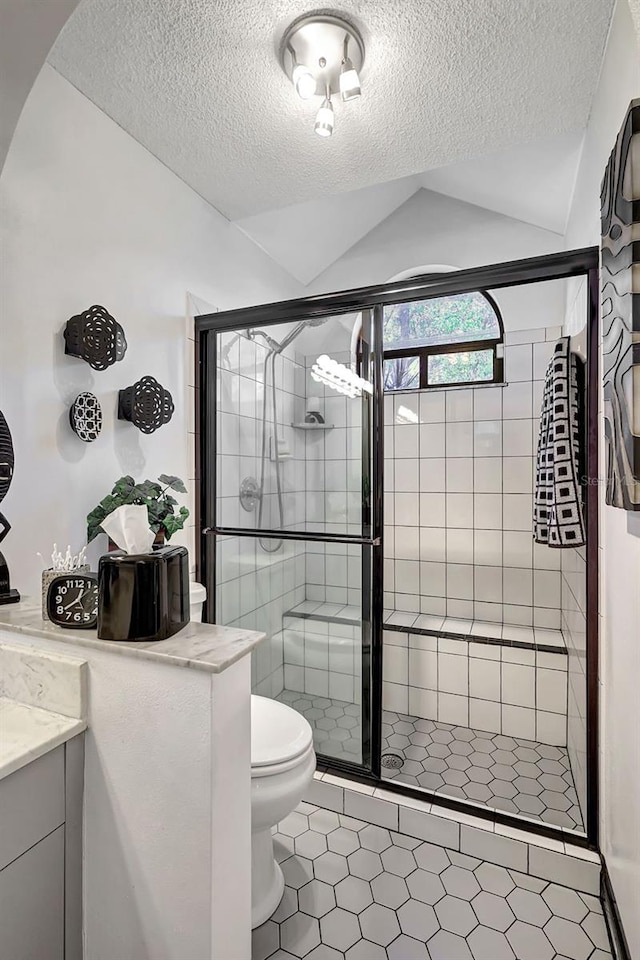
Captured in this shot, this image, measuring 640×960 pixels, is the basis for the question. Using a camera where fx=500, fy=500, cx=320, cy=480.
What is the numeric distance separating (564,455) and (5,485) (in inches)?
68.3

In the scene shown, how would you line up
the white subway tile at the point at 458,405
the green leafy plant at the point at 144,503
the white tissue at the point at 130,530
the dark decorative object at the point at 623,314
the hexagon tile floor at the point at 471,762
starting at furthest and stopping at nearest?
the white subway tile at the point at 458,405
the hexagon tile floor at the point at 471,762
the green leafy plant at the point at 144,503
the white tissue at the point at 130,530
the dark decorative object at the point at 623,314

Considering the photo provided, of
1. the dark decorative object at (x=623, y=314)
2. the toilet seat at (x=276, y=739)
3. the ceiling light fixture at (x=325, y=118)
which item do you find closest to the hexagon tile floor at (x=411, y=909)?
the toilet seat at (x=276, y=739)

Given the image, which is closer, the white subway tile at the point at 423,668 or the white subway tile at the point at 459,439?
the white subway tile at the point at 423,668

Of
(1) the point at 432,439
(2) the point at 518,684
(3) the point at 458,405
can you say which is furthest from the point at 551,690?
(3) the point at 458,405

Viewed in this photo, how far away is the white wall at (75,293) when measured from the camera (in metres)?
1.48

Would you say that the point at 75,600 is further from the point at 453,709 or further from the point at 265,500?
the point at 453,709

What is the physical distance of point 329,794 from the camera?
1.92 metres

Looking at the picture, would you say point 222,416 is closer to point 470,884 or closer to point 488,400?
point 488,400

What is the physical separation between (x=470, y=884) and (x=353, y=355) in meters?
1.83

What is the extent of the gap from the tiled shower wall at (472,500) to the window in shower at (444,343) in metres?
0.08

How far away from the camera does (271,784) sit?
1362 mm

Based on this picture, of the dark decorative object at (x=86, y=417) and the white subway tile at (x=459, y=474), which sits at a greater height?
the dark decorative object at (x=86, y=417)

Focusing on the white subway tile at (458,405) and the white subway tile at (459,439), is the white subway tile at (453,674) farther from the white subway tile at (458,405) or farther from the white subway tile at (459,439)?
the white subway tile at (458,405)

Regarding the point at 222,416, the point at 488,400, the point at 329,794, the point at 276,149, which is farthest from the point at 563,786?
the point at 276,149
